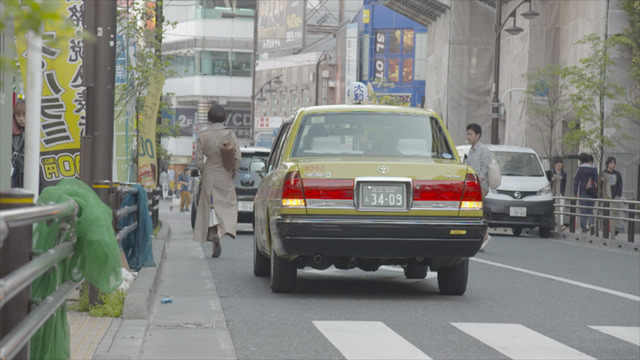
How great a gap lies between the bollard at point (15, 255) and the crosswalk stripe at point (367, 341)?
3.17 m

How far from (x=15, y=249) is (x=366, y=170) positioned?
568 cm

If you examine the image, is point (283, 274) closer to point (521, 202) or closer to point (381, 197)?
point (381, 197)

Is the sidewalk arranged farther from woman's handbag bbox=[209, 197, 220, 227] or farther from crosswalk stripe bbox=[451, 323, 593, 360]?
woman's handbag bbox=[209, 197, 220, 227]

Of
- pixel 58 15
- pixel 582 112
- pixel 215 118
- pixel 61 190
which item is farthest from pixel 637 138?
pixel 58 15

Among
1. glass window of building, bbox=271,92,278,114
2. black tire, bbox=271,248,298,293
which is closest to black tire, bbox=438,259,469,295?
black tire, bbox=271,248,298,293

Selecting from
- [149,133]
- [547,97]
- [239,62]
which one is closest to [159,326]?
[149,133]

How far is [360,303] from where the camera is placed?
29.3ft

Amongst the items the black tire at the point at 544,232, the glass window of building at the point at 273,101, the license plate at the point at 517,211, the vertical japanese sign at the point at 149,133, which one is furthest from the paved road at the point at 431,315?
the glass window of building at the point at 273,101

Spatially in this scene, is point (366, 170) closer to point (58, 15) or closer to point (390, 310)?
point (390, 310)

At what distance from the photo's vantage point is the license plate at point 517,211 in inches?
922

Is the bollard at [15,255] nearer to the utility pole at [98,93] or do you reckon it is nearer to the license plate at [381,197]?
the utility pole at [98,93]

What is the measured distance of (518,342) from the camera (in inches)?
277

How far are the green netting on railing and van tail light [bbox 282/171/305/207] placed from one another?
182 inches

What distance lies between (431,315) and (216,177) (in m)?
5.20
